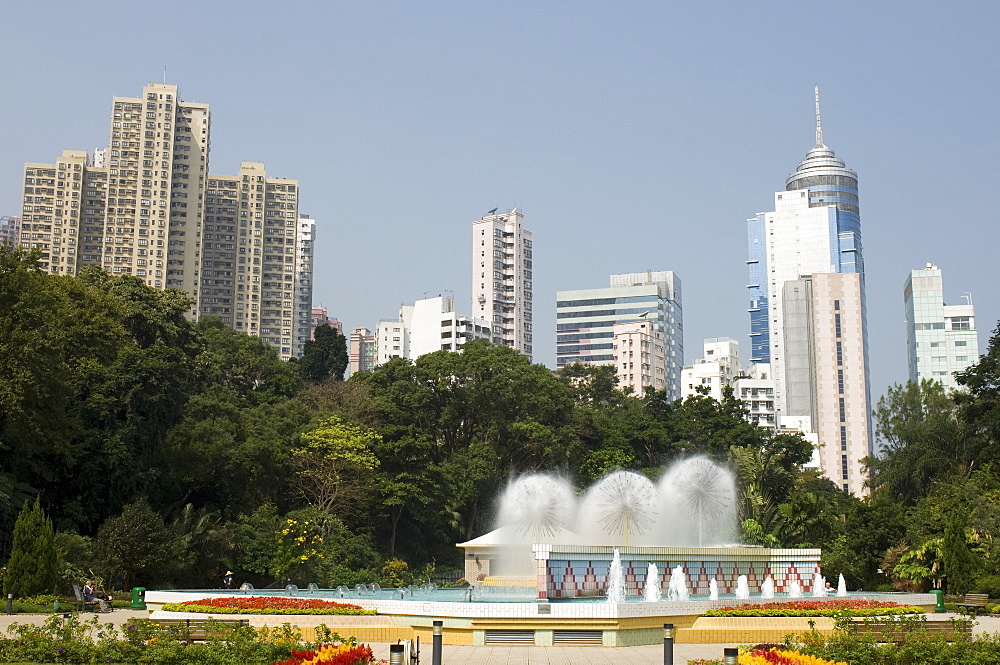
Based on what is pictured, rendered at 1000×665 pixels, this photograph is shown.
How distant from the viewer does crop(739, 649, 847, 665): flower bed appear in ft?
47.5

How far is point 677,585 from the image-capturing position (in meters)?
29.8

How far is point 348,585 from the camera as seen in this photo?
43656mm

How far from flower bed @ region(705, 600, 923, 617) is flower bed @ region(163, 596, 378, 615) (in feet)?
28.5

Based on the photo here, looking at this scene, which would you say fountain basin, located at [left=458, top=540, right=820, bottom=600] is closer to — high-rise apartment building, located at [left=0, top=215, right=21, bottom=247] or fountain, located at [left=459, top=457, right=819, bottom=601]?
fountain, located at [left=459, top=457, right=819, bottom=601]

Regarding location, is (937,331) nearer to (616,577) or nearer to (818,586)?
(818,586)

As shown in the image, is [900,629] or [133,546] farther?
[133,546]

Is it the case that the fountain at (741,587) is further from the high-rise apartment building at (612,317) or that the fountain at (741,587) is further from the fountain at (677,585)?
the high-rise apartment building at (612,317)

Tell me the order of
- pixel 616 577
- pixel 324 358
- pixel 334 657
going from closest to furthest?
pixel 334 657 < pixel 616 577 < pixel 324 358

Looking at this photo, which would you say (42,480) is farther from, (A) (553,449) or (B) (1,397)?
(A) (553,449)

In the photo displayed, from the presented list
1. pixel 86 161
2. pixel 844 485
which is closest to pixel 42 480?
pixel 86 161

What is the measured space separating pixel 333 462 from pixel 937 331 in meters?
138

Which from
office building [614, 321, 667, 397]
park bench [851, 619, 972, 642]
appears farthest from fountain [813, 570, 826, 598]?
office building [614, 321, 667, 397]

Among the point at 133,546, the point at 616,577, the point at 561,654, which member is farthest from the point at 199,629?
the point at 133,546

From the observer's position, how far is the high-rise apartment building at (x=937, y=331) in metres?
160
